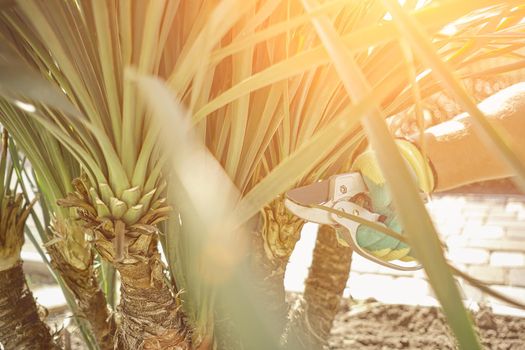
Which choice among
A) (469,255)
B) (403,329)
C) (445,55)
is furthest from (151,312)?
(469,255)

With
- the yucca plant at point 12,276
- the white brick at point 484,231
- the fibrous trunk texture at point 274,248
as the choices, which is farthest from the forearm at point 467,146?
the white brick at point 484,231

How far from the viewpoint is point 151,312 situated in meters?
0.62

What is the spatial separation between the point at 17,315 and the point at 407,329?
1332 mm

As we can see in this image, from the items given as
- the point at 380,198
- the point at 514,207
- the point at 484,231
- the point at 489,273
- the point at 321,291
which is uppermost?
the point at 514,207

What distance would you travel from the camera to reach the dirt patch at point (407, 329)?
1.65 meters

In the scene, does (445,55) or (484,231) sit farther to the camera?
(484,231)

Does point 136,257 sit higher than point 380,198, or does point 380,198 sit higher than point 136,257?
point 380,198

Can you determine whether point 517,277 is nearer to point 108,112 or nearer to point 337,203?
point 337,203

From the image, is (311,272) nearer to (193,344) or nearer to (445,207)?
(193,344)

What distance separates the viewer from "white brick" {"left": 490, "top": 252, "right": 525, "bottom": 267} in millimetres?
2262

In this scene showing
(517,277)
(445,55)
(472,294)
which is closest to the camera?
(445,55)

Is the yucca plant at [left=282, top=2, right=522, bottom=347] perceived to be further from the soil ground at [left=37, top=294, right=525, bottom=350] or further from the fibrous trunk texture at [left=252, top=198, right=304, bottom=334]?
the soil ground at [left=37, top=294, right=525, bottom=350]

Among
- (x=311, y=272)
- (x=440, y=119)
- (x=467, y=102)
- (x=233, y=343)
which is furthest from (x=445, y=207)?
(x=467, y=102)

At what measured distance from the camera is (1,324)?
796 mm
